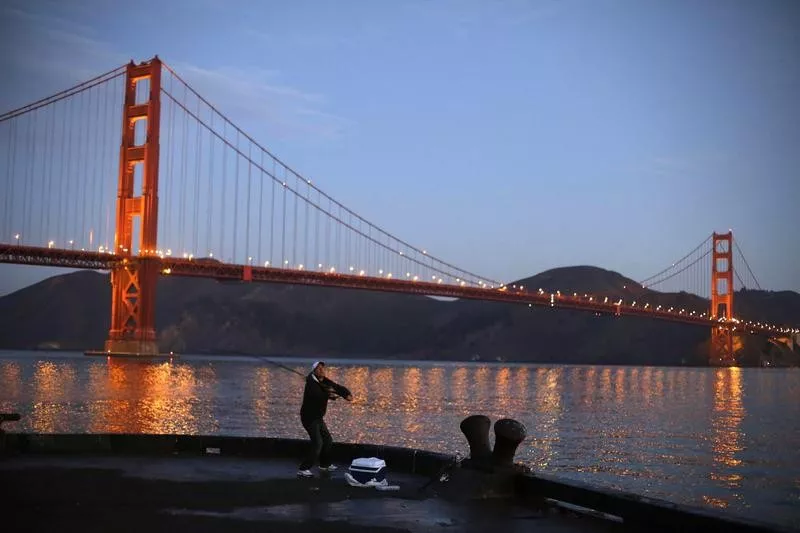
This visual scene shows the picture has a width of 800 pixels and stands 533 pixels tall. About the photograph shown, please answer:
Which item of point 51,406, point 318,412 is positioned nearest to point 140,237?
point 51,406

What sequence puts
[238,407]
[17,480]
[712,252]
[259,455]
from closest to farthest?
[17,480]
[259,455]
[238,407]
[712,252]

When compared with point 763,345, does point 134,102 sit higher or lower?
higher

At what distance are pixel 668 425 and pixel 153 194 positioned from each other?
2141 inches

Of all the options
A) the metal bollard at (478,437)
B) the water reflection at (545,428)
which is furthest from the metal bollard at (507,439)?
the water reflection at (545,428)

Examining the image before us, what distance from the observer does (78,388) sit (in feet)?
152

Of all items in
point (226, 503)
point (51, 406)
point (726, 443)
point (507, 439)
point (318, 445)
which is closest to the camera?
point (226, 503)

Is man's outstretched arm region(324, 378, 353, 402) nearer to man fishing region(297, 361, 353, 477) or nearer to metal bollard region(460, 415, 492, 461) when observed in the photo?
man fishing region(297, 361, 353, 477)

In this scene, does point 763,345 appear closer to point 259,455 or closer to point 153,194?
point 153,194

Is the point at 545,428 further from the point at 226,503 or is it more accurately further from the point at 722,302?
the point at 722,302

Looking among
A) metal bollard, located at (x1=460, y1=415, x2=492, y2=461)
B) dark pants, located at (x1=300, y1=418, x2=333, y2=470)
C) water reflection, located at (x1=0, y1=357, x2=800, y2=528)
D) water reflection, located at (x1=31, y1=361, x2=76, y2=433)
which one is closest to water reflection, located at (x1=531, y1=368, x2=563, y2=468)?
water reflection, located at (x1=0, y1=357, x2=800, y2=528)

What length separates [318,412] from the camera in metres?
10.2

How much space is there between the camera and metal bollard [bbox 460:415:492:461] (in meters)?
9.18

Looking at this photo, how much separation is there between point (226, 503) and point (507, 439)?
7.94 feet

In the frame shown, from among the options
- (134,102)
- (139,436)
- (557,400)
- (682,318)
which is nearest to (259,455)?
(139,436)
